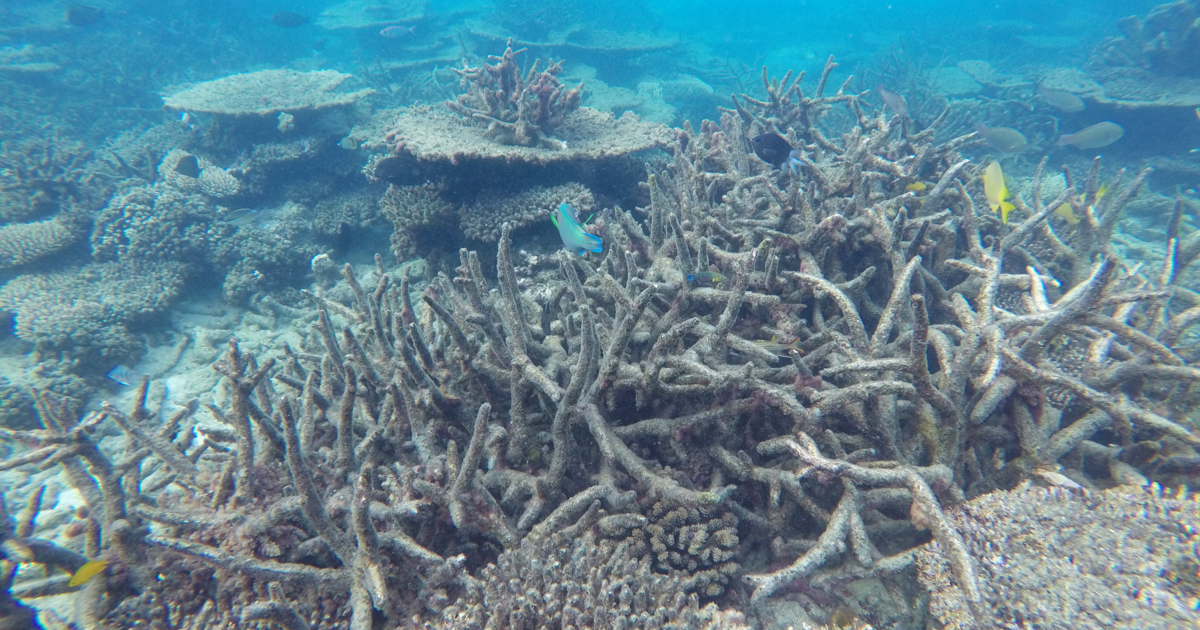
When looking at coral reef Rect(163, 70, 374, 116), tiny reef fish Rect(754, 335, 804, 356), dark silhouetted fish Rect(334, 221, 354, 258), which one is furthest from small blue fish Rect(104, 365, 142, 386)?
tiny reef fish Rect(754, 335, 804, 356)

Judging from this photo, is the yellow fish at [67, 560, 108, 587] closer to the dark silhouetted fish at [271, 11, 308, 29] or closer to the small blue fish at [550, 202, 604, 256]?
the small blue fish at [550, 202, 604, 256]

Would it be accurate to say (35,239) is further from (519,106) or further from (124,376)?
(519,106)

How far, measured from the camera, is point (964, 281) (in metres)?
3.23

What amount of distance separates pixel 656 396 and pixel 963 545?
1298 mm

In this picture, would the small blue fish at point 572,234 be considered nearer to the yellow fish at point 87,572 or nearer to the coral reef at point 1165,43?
the yellow fish at point 87,572

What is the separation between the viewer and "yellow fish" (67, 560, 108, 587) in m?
1.82

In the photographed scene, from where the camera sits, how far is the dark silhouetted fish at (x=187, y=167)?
320 inches

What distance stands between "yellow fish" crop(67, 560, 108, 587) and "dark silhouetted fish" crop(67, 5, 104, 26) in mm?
21833

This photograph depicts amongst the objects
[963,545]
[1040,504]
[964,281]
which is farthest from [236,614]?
[964,281]

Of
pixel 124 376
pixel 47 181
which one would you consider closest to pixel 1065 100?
pixel 124 376

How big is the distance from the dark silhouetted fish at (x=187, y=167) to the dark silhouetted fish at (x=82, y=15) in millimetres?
12956

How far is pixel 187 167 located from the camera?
8.19 meters

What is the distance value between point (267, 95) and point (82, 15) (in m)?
12.5

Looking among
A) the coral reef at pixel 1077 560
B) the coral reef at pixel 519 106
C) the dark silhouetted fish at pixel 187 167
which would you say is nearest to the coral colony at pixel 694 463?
the coral reef at pixel 1077 560
